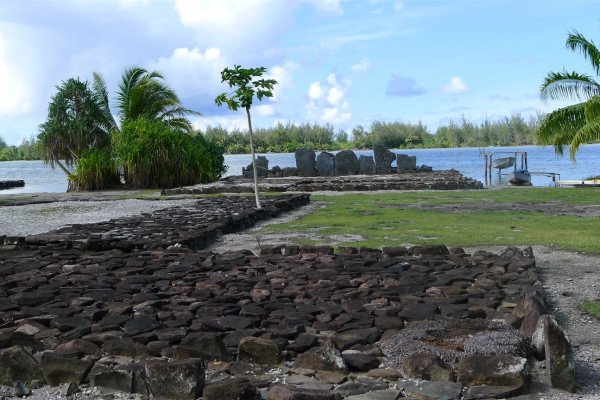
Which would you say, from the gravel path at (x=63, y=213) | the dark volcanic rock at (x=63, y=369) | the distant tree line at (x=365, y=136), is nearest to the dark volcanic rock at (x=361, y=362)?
the dark volcanic rock at (x=63, y=369)

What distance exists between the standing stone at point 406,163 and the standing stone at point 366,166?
123 centimetres

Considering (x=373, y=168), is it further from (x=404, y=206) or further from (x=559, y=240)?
(x=559, y=240)

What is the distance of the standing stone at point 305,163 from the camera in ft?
98.0

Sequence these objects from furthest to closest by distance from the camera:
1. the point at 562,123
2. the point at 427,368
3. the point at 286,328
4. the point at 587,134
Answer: the point at 562,123 < the point at 587,134 < the point at 286,328 < the point at 427,368

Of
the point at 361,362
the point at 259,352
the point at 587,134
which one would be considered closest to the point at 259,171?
the point at 587,134

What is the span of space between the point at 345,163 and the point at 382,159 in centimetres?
194

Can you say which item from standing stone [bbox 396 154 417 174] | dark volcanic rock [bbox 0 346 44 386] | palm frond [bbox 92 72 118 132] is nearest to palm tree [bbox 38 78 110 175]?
palm frond [bbox 92 72 118 132]

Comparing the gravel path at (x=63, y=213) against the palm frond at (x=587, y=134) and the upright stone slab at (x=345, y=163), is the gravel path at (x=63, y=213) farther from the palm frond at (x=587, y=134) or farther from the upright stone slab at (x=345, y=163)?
the upright stone slab at (x=345, y=163)

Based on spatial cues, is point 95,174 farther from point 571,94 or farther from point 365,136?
point 365,136

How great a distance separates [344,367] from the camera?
3.44 m

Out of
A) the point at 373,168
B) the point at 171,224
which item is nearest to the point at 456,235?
the point at 171,224

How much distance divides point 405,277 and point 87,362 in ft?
9.36

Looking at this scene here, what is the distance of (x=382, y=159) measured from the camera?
100 ft

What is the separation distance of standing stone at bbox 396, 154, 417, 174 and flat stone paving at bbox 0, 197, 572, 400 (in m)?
23.4
